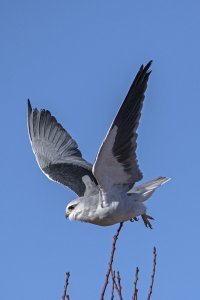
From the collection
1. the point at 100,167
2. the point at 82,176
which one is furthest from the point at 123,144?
the point at 82,176

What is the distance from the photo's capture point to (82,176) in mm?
8445

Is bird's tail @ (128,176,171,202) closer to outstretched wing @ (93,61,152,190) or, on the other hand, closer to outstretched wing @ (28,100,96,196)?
outstretched wing @ (93,61,152,190)

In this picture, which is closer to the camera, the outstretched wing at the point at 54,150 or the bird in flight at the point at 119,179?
the bird in flight at the point at 119,179

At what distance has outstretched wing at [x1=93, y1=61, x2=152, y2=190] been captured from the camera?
6.27m

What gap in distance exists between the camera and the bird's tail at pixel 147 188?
6.91 m

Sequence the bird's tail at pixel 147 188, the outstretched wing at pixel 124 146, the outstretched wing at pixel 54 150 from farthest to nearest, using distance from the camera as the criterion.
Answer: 1. the outstretched wing at pixel 54 150
2. the bird's tail at pixel 147 188
3. the outstretched wing at pixel 124 146

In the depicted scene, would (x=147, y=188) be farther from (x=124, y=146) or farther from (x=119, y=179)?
(x=124, y=146)

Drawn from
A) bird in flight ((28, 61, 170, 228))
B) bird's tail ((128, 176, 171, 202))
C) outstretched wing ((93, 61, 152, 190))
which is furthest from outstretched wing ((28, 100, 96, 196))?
outstretched wing ((93, 61, 152, 190))

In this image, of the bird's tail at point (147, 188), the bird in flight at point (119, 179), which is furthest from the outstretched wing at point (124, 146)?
the bird's tail at point (147, 188)

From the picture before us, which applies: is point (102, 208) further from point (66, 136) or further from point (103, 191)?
point (66, 136)

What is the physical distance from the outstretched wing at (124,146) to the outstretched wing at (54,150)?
5.89 feet

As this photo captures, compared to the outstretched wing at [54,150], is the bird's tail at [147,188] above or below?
below

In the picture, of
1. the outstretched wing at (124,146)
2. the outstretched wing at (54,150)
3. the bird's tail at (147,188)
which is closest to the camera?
the outstretched wing at (124,146)

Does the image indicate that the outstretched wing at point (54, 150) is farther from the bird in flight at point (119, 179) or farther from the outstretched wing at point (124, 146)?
the outstretched wing at point (124, 146)
